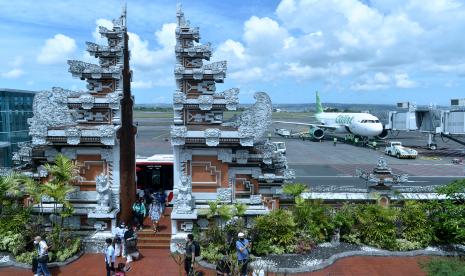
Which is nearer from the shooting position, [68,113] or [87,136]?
[87,136]

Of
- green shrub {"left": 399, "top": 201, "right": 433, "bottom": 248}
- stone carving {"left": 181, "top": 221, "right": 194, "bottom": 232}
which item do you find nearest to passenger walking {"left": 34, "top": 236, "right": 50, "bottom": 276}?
stone carving {"left": 181, "top": 221, "right": 194, "bottom": 232}

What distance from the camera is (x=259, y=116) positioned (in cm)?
1538

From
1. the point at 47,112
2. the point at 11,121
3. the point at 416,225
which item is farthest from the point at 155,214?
the point at 11,121

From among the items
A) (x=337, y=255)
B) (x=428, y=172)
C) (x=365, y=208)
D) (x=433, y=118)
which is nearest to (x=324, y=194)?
(x=365, y=208)

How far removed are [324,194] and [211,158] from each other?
16.0 ft

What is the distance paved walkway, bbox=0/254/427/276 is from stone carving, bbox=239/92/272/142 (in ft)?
17.1

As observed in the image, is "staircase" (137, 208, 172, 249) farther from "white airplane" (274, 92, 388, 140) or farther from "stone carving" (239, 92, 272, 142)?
"white airplane" (274, 92, 388, 140)

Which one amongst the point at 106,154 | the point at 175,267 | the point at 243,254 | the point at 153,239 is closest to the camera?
the point at 243,254

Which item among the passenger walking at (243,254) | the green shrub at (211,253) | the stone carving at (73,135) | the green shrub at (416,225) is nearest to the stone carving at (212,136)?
the green shrub at (211,253)

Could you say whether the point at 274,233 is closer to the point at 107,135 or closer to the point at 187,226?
the point at 187,226

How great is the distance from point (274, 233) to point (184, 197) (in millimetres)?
3370

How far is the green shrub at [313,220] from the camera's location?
14.5m

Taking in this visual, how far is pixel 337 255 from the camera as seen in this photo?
45.5ft

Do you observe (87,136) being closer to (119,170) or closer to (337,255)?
(119,170)
